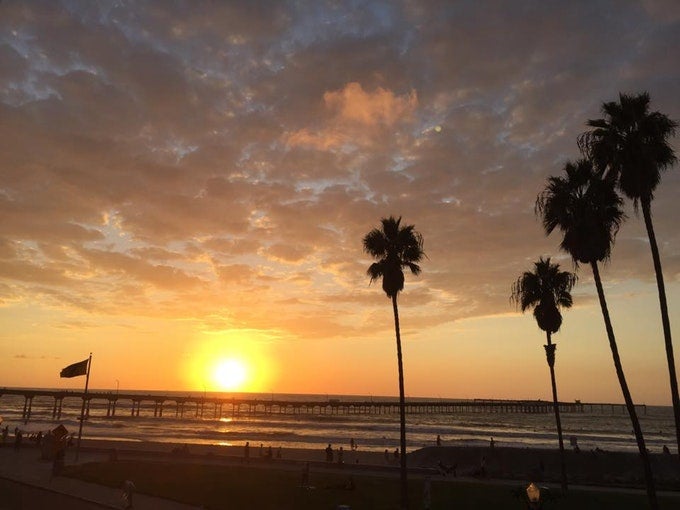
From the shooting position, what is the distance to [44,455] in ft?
118

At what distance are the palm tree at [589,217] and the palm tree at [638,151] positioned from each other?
123 cm

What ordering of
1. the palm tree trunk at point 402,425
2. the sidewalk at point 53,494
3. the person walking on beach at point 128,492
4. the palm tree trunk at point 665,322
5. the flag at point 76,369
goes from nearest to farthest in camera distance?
the palm tree trunk at point 665,322 < the person walking on beach at point 128,492 < the sidewalk at point 53,494 < the palm tree trunk at point 402,425 < the flag at point 76,369

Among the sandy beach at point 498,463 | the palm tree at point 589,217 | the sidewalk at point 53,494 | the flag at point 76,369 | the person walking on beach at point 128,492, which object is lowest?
the sandy beach at point 498,463

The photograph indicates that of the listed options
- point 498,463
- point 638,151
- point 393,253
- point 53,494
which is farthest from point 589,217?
point 498,463

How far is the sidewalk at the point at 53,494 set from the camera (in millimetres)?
20656

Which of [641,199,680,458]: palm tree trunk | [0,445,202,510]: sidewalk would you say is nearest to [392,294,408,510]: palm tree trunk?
[0,445,202,510]: sidewalk

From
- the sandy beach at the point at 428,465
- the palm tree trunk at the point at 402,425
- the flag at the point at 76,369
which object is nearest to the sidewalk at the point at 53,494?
the sandy beach at the point at 428,465

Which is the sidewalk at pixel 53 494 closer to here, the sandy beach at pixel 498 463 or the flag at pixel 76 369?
the flag at pixel 76 369

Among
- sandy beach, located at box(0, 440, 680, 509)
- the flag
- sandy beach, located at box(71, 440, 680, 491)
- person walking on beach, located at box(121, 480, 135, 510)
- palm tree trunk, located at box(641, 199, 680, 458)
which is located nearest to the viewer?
palm tree trunk, located at box(641, 199, 680, 458)

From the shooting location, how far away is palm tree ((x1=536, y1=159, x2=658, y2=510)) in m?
→ 19.1

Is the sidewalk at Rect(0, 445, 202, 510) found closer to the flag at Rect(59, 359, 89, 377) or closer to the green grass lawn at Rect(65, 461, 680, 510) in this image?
the green grass lawn at Rect(65, 461, 680, 510)

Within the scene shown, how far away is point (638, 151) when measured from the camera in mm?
17281

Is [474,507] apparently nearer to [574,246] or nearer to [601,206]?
[574,246]

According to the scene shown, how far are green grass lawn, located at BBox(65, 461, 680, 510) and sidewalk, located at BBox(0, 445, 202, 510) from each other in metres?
0.99
